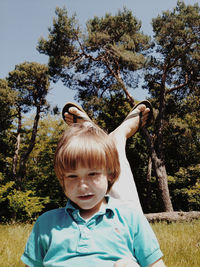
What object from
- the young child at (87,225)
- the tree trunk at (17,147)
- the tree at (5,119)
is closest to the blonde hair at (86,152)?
the young child at (87,225)

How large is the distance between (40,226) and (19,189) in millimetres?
14864

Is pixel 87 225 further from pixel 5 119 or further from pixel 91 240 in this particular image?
pixel 5 119

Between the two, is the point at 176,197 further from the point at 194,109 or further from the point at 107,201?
the point at 107,201

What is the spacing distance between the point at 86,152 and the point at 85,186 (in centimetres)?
16

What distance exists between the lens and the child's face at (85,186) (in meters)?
1.22

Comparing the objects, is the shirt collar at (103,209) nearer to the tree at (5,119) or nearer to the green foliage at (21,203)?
the green foliage at (21,203)

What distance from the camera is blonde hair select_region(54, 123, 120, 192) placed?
1.24 metres

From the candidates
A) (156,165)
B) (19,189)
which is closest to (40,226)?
(156,165)

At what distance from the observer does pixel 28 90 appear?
16.2 meters

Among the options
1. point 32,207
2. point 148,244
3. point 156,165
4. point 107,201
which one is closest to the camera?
point 148,244

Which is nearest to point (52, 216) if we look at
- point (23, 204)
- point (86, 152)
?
point (86, 152)

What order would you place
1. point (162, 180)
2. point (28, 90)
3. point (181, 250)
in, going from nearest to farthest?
point (181, 250), point (162, 180), point (28, 90)

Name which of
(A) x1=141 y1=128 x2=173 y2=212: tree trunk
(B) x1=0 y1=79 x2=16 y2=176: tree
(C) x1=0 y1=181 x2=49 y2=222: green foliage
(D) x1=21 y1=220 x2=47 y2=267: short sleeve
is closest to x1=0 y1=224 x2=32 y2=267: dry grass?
(D) x1=21 y1=220 x2=47 y2=267: short sleeve

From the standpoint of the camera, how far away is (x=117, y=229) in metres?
1.24
